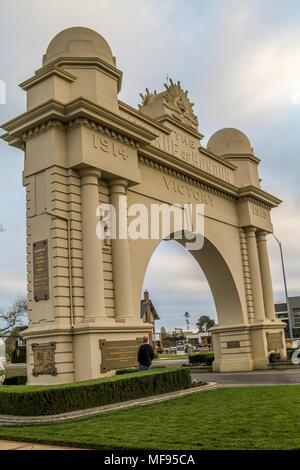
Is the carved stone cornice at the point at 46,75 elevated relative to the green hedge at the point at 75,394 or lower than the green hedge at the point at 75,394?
elevated

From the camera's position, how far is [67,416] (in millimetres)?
9508

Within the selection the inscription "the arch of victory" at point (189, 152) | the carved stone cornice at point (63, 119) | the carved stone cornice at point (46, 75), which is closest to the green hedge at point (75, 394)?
the carved stone cornice at point (63, 119)

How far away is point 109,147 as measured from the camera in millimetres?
17172

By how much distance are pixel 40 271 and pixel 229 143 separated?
56.9 feet

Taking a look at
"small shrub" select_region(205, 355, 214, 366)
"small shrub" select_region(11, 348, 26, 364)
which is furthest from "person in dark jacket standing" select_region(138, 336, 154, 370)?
"small shrub" select_region(11, 348, 26, 364)

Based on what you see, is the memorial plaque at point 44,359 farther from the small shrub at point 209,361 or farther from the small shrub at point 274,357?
the small shrub at point 209,361

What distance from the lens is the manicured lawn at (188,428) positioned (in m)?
6.77

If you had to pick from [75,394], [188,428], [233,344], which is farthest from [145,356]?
[233,344]

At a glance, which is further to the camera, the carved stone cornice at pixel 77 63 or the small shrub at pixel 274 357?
the small shrub at pixel 274 357

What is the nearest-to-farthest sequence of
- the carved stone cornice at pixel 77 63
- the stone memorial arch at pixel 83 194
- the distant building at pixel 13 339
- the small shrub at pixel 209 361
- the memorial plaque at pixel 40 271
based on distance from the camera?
the stone memorial arch at pixel 83 194
the memorial plaque at pixel 40 271
the carved stone cornice at pixel 77 63
the small shrub at pixel 209 361
the distant building at pixel 13 339

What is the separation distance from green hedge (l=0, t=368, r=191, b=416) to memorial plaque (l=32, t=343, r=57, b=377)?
11.2ft

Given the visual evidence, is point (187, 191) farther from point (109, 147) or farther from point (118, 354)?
point (118, 354)

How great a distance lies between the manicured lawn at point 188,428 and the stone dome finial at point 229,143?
1971cm
